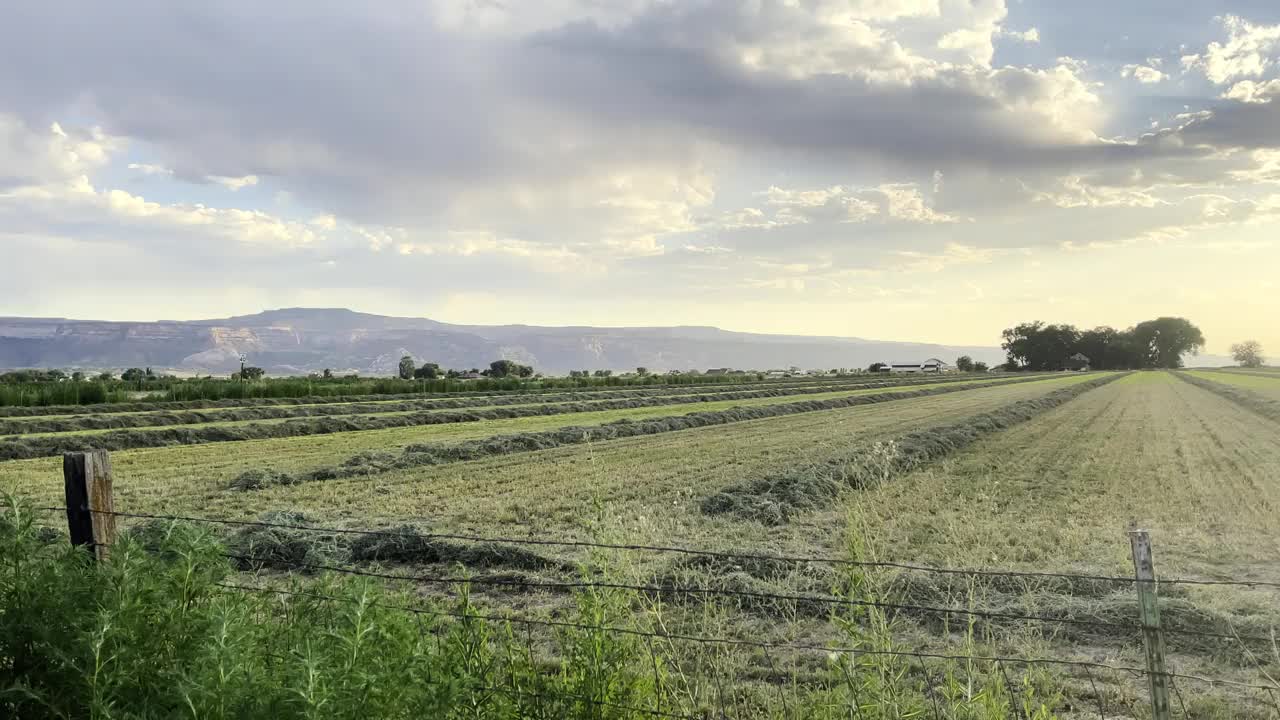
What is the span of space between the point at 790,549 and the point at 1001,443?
16045 mm

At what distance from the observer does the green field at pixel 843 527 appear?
6.46m

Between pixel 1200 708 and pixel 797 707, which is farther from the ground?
pixel 797 707

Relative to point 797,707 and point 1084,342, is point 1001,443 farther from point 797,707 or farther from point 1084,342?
point 1084,342

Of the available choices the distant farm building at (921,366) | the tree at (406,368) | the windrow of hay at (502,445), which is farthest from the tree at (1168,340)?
the windrow of hay at (502,445)

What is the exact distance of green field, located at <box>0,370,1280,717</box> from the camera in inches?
254

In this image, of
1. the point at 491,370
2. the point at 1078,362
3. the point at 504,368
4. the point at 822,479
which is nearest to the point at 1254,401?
the point at 822,479

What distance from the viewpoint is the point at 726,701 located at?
5.94 m

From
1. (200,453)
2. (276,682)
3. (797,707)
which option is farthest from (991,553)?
(200,453)

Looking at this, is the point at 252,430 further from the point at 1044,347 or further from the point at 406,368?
the point at 1044,347

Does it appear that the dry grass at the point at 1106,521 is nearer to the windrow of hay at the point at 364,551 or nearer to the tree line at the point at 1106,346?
the windrow of hay at the point at 364,551

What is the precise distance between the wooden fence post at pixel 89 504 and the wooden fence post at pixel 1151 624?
232 inches

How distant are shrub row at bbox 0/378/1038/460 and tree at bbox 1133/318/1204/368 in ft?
523

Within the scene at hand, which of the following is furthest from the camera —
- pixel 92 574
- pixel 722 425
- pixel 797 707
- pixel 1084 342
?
pixel 1084 342

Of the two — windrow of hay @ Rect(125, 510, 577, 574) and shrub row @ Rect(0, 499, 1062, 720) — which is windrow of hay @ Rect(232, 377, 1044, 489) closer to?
windrow of hay @ Rect(125, 510, 577, 574)
